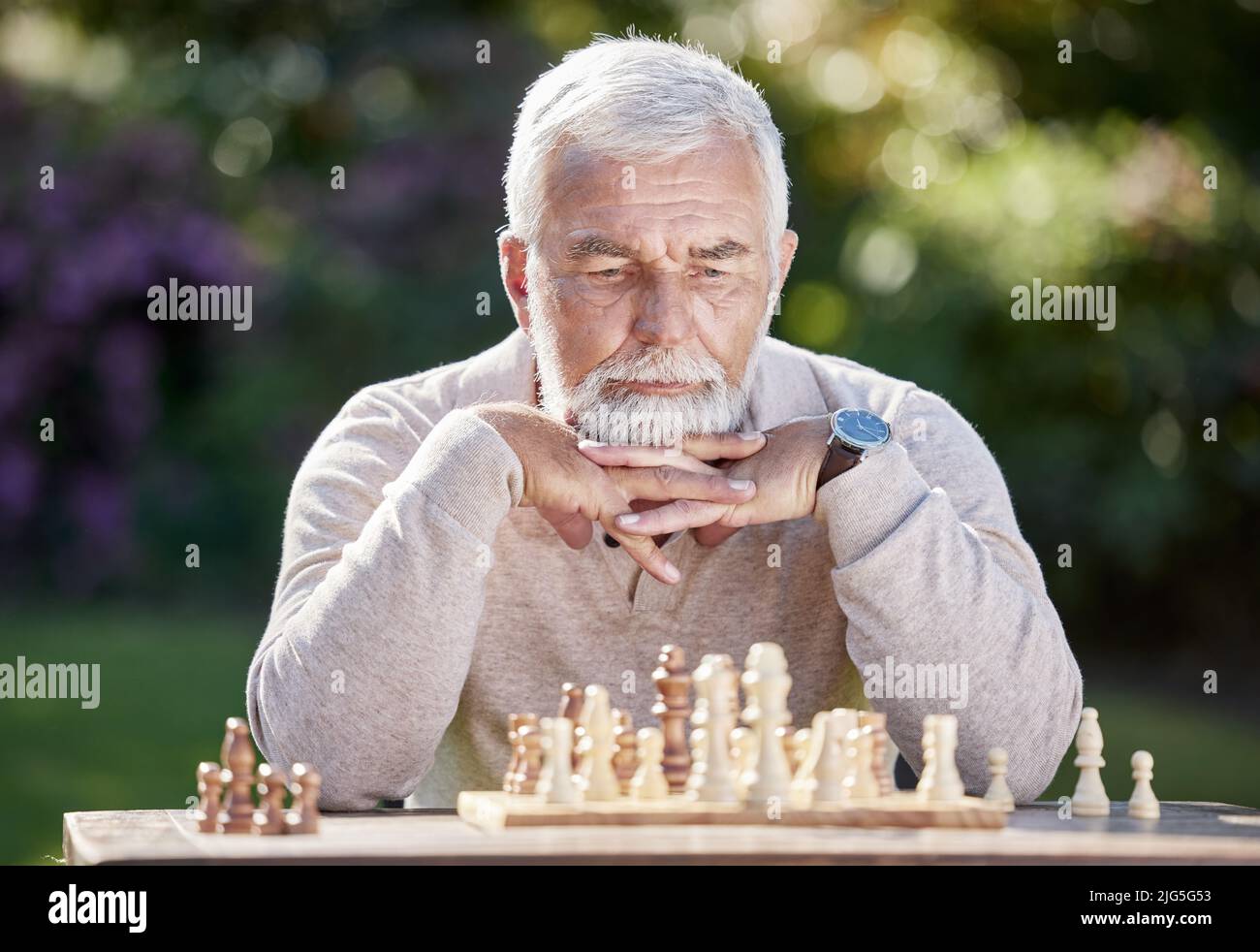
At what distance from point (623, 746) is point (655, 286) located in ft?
3.03

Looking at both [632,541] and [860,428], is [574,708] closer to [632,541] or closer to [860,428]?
[632,541]

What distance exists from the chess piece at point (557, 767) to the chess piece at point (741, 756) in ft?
0.77

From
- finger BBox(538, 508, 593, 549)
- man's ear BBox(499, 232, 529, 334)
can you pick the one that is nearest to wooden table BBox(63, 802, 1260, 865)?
finger BBox(538, 508, 593, 549)

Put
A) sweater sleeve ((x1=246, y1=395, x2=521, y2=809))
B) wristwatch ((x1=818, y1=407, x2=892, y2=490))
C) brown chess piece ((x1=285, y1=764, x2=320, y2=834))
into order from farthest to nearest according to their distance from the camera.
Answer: wristwatch ((x1=818, y1=407, x2=892, y2=490)) < sweater sleeve ((x1=246, y1=395, x2=521, y2=809)) < brown chess piece ((x1=285, y1=764, x2=320, y2=834))

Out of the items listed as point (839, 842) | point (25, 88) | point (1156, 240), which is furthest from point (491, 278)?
point (839, 842)

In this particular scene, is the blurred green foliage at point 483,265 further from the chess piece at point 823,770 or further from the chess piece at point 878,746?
the chess piece at point 823,770

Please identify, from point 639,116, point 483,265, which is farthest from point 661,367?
point 483,265

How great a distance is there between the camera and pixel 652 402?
10.6 feet

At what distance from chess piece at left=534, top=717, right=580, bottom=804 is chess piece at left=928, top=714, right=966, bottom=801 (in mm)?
533

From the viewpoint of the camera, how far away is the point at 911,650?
3.05 meters

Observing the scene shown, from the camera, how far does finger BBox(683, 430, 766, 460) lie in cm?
321

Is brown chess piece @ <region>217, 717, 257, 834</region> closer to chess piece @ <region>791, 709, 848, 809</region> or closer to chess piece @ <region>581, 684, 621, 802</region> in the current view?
chess piece @ <region>581, 684, 621, 802</region>

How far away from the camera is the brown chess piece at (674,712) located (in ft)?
8.83
